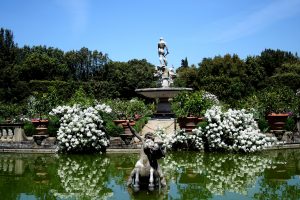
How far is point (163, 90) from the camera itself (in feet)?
85.0

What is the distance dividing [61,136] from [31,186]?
6.44 meters

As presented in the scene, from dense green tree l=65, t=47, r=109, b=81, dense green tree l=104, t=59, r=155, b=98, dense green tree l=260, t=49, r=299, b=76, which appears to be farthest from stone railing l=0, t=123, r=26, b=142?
dense green tree l=65, t=47, r=109, b=81

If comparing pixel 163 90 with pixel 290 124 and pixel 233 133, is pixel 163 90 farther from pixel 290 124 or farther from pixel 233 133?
pixel 233 133

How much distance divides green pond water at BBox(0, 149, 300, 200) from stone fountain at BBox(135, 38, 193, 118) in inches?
405

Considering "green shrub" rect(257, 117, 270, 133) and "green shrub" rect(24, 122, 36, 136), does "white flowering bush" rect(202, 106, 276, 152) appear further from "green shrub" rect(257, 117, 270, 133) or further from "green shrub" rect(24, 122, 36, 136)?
"green shrub" rect(24, 122, 36, 136)

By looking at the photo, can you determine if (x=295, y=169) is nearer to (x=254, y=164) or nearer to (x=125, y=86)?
(x=254, y=164)

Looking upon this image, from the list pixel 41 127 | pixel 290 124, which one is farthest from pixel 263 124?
pixel 41 127

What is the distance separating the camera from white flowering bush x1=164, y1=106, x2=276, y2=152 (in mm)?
15695

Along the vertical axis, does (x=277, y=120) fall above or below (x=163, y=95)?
below

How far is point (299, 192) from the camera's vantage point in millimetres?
8625

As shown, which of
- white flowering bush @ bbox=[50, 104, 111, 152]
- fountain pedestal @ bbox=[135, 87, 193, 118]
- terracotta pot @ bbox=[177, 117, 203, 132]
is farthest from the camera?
fountain pedestal @ bbox=[135, 87, 193, 118]

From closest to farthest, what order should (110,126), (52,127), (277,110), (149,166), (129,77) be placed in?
(149,166) < (110,126) < (52,127) < (277,110) < (129,77)

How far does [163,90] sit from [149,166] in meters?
17.0

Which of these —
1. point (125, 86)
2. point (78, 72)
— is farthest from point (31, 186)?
point (78, 72)
